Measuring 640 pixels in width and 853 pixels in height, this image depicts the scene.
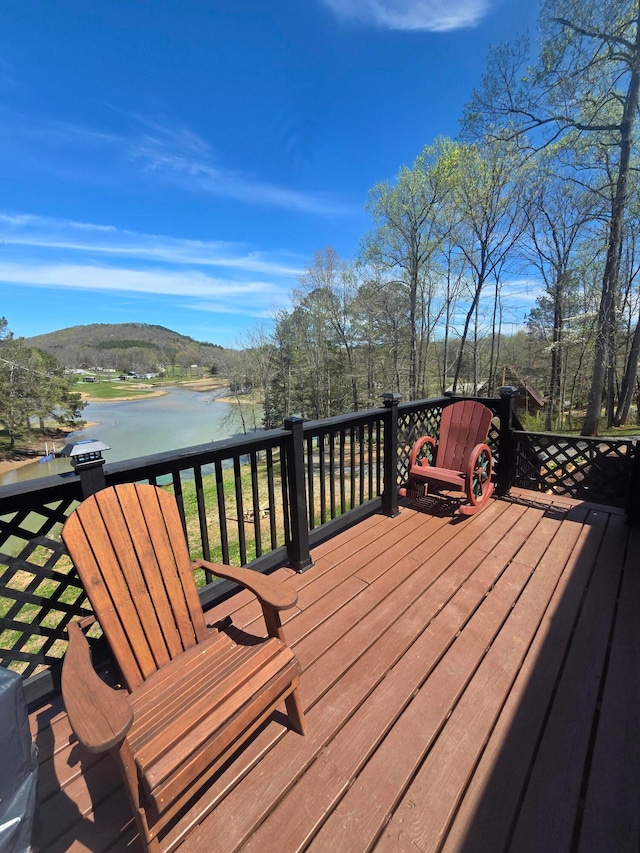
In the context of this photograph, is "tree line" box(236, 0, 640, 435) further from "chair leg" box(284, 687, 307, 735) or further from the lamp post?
the lamp post

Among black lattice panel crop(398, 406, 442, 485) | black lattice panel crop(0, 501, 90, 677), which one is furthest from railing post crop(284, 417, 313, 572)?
black lattice panel crop(398, 406, 442, 485)

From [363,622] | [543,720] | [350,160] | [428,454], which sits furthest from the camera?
[350,160]

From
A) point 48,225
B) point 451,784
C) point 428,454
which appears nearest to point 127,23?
point 428,454

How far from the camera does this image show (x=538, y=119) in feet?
29.3

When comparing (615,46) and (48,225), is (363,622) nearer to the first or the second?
(615,46)

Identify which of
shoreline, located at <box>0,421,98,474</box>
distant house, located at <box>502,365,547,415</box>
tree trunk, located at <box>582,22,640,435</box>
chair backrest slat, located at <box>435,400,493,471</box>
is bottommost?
shoreline, located at <box>0,421,98,474</box>

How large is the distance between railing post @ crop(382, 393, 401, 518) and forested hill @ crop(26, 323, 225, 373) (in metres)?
55.2

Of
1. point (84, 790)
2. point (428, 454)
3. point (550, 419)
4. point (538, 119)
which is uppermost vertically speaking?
point (538, 119)

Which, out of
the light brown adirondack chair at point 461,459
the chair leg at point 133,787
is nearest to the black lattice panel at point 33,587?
the chair leg at point 133,787

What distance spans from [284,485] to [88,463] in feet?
4.04

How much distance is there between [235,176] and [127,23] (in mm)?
9453

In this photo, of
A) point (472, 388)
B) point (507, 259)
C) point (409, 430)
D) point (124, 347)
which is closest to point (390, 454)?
point (409, 430)

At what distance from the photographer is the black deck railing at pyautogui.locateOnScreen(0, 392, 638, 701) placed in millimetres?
1409

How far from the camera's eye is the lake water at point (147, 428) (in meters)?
22.1
